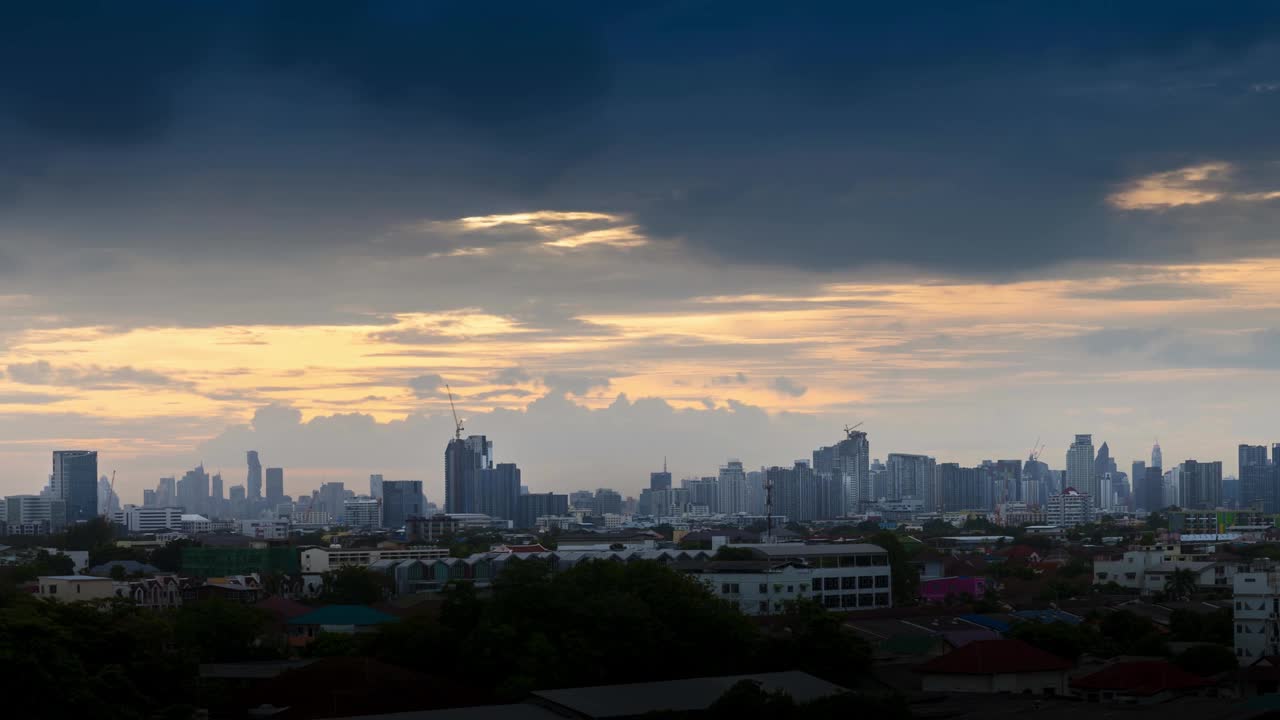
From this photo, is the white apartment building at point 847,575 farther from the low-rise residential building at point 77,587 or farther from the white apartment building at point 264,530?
the white apartment building at point 264,530

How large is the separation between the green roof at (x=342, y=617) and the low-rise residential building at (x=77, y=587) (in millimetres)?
13007

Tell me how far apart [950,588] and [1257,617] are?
87.2 feet

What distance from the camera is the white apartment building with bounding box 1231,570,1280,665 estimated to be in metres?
35.6

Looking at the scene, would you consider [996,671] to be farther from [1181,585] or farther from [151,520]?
[151,520]

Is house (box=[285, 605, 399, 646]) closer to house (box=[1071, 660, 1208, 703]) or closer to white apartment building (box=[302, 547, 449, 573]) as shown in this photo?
house (box=[1071, 660, 1208, 703])

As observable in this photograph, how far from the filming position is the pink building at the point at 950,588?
61.0m

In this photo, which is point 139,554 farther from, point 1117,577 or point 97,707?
point 97,707

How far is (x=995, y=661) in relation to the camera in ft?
102

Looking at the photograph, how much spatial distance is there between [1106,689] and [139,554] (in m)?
65.9

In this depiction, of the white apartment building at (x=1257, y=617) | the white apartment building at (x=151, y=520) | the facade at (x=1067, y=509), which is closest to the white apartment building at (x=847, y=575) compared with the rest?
the white apartment building at (x=1257, y=617)

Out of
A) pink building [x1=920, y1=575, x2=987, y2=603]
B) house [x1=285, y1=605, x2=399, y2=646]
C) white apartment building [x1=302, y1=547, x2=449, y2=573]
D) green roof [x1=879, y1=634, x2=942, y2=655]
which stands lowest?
pink building [x1=920, y1=575, x2=987, y2=603]

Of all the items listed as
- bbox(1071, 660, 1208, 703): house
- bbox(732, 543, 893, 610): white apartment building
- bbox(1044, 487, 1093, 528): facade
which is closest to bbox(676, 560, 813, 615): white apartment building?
bbox(732, 543, 893, 610): white apartment building

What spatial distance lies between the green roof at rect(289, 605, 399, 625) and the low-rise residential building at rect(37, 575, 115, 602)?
13.0 meters

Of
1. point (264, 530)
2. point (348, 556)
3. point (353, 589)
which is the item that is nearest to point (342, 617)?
point (353, 589)
